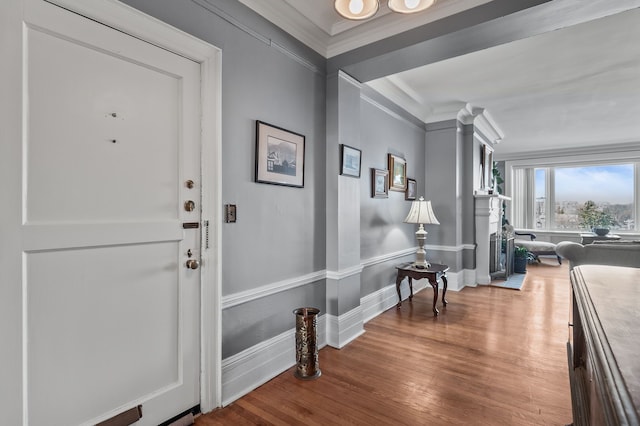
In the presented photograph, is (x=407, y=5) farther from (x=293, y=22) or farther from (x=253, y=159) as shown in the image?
(x=253, y=159)

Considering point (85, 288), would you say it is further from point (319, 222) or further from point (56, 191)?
point (319, 222)

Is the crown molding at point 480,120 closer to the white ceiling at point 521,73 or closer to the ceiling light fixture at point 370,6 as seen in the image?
the white ceiling at point 521,73

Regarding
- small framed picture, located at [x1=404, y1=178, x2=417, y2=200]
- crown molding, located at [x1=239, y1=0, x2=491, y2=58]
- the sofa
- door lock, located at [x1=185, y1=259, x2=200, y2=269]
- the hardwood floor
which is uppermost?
crown molding, located at [x1=239, y1=0, x2=491, y2=58]

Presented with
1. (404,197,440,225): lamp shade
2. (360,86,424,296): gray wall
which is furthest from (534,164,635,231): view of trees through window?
(404,197,440,225): lamp shade

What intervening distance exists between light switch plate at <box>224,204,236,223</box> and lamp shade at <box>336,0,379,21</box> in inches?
49.3

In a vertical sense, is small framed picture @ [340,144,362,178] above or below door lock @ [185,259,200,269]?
above

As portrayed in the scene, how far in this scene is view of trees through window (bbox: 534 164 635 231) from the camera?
745 centimetres

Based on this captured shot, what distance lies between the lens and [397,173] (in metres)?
4.11

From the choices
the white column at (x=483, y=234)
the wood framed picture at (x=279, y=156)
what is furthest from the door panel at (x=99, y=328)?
the white column at (x=483, y=234)

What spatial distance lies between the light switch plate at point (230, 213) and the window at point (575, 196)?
27.4 ft

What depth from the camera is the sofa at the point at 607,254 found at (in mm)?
2795

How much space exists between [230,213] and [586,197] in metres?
8.99

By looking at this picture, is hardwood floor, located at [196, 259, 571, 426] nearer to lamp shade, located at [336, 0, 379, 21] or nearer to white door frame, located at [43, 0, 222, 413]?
white door frame, located at [43, 0, 222, 413]

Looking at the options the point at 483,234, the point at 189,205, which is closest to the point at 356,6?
the point at 189,205
